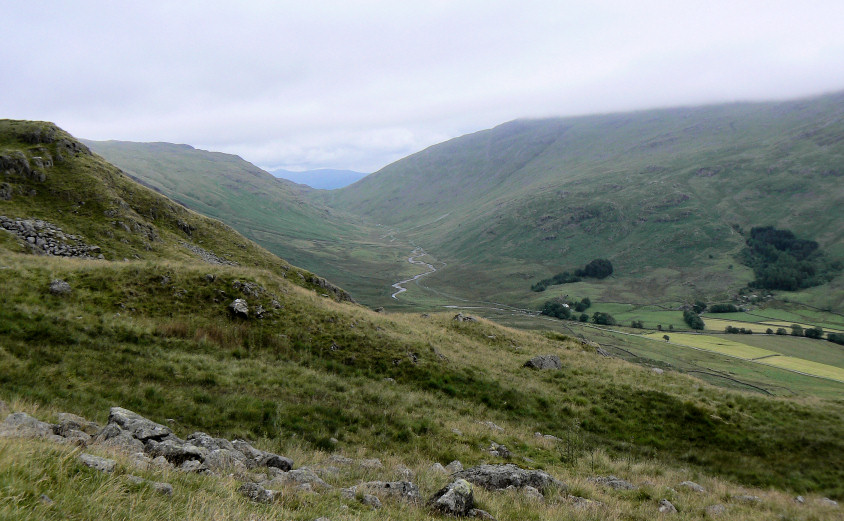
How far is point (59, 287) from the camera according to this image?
2056 centimetres

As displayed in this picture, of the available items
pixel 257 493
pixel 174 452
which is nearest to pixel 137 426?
pixel 174 452

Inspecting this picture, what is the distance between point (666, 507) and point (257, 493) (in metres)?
11.6

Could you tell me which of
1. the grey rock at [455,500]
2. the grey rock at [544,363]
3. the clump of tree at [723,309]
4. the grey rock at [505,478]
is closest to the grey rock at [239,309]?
the grey rock at [505,478]

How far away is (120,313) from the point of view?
805 inches

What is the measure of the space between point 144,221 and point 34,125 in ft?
65.0

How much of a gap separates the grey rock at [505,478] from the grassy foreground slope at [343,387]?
142 centimetres

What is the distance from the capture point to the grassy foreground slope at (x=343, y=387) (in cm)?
1459

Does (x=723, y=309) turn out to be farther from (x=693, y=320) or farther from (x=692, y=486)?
(x=692, y=486)

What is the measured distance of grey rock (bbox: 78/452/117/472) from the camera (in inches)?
251

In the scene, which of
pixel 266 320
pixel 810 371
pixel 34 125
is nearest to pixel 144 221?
pixel 34 125

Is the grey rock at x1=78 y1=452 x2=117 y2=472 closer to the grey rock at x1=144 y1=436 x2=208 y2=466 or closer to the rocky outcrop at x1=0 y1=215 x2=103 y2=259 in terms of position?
the grey rock at x1=144 y1=436 x2=208 y2=466

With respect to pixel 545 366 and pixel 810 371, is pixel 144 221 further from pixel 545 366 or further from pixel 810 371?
pixel 810 371

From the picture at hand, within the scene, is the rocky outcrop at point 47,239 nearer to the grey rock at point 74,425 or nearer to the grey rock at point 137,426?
the grey rock at point 74,425

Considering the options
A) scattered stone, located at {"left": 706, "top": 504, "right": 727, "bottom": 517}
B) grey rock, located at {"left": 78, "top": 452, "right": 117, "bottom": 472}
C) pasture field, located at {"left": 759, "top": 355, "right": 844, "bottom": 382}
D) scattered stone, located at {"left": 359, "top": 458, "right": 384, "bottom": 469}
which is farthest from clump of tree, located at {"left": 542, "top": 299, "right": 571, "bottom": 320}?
grey rock, located at {"left": 78, "top": 452, "right": 117, "bottom": 472}
